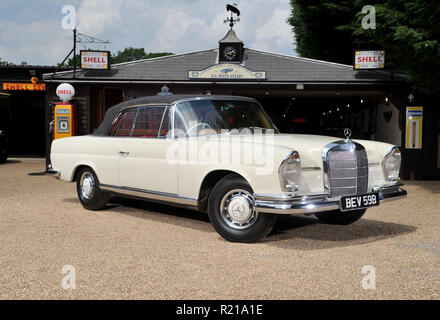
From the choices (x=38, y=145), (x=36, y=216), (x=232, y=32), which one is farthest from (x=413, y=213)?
(x=38, y=145)

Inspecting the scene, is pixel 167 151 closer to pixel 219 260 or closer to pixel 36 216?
pixel 219 260

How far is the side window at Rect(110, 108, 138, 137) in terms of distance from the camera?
6607 millimetres

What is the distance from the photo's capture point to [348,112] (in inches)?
1003

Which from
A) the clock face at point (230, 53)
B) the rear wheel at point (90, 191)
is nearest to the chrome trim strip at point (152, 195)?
the rear wheel at point (90, 191)

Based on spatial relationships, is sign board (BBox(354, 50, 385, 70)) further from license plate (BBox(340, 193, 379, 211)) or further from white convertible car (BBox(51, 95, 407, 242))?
license plate (BBox(340, 193, 379, 211))

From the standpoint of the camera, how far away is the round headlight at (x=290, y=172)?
4.61 meters

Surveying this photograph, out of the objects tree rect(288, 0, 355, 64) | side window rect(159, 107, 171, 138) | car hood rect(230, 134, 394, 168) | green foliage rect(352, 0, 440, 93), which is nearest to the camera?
car hood rect(230, 134, 394, 168)

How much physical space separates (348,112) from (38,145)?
693 inches

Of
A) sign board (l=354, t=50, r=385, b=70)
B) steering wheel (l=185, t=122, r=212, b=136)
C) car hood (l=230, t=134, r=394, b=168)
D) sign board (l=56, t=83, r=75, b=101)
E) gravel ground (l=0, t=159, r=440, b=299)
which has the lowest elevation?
gravel ground (l=0, t=159, r=440, b=299)

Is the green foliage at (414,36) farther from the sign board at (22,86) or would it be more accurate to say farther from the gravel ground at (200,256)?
the sign board at (22,86)

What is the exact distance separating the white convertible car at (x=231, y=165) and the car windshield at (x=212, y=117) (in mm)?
13

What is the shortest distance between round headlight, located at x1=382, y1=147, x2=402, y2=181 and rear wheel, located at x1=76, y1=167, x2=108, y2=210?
13.5 feet

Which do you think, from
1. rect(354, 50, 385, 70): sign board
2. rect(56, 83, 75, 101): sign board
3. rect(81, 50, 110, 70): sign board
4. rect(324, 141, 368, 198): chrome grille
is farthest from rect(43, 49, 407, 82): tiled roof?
rect(324, 141, 368, 198): chrome grille
